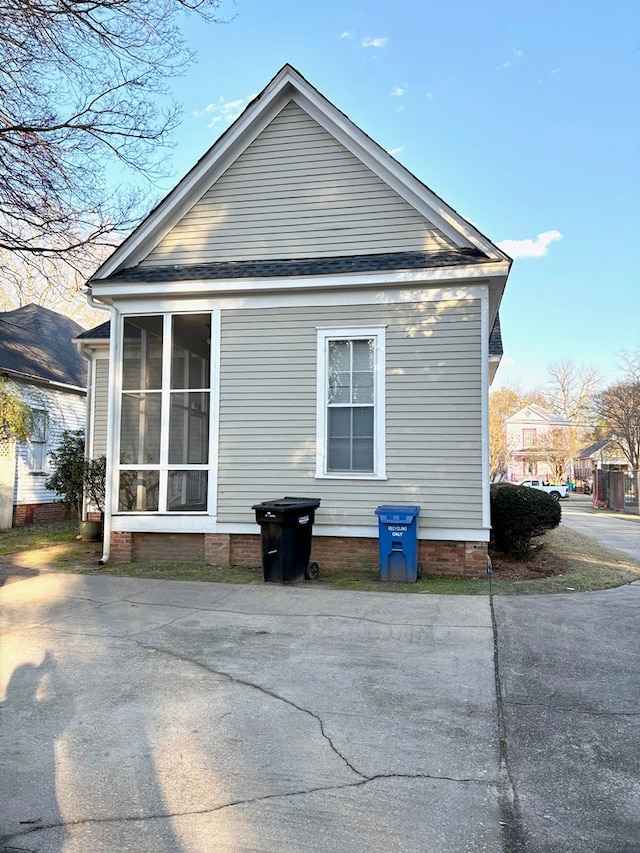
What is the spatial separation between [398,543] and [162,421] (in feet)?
13.5

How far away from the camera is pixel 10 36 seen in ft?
26.6

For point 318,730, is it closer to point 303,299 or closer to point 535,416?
point 303,299

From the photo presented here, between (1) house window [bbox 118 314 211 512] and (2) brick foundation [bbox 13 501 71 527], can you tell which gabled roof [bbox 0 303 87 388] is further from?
(1) house window [bbox 118 314 211 512]

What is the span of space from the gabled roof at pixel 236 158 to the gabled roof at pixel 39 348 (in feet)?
23.2

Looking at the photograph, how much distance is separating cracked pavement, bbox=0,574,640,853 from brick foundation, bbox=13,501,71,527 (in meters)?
10.4

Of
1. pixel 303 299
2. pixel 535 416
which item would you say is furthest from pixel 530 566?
pixel 535 416

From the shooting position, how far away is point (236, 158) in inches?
390

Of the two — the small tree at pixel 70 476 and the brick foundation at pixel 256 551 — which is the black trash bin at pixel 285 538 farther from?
the small tree at pixel 70 476

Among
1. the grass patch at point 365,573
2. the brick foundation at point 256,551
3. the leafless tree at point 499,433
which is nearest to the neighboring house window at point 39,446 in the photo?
the grass patch at point 365,573

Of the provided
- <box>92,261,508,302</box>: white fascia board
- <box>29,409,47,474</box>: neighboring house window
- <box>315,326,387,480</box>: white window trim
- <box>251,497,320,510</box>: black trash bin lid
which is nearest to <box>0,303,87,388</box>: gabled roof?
<box>29,409,47,474</box>: neighboring house window

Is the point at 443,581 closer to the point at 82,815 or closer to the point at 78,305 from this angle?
the point at 82,815

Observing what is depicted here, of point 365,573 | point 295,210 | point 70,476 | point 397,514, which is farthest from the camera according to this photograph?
point 70,476

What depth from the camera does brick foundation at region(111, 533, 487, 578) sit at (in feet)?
28.1

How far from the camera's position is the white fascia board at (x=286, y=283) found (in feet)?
28.1
